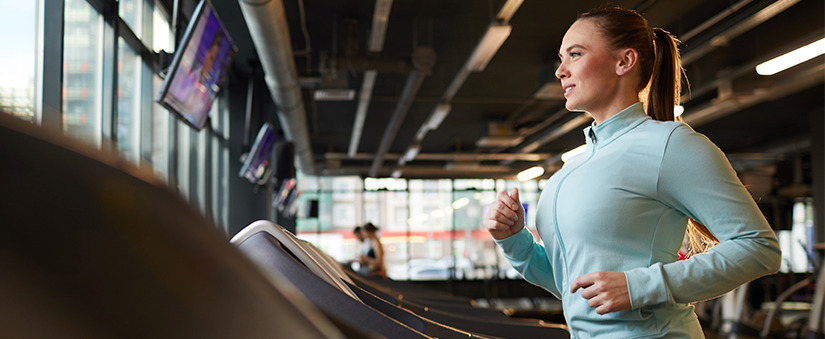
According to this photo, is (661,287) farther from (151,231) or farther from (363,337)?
(151,231)

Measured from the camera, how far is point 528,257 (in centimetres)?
120

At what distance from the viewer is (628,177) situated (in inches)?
38.6

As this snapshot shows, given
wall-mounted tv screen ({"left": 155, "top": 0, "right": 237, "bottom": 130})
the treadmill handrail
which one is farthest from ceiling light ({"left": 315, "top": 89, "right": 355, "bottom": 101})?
the treadmill handrail

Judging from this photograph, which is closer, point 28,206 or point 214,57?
point 28,206

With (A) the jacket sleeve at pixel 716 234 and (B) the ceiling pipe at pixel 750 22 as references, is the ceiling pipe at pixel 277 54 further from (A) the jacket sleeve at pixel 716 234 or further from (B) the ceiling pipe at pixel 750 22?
(A) the jacket sleeve at pixel 716 234

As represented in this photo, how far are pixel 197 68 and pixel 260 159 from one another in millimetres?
3371

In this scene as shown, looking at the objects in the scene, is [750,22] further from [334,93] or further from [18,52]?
[18,52]

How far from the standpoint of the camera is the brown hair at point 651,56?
3.60ft

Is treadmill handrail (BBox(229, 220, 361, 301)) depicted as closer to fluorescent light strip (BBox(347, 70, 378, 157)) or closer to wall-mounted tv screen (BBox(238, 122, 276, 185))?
wall-mounted tv screen (BBox(238, 122, 276, 185))

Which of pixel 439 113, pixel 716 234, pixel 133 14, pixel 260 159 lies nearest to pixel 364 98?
pixel 439 113

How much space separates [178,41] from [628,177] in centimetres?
331

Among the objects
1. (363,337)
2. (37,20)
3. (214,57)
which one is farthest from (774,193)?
(363,337)

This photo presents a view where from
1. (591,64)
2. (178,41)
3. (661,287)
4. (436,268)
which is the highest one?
(178,41)

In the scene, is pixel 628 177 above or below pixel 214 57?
below
